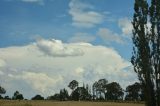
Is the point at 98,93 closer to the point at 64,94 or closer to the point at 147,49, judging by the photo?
the point at 64,94

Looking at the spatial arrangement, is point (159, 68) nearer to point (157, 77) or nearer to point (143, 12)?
point (157, 77)

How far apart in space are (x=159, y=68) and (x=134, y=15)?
6.00 metres

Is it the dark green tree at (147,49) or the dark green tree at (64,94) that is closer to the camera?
the dark green tree at (147,49)

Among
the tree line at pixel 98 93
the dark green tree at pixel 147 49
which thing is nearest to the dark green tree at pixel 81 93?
the tree line at pixel 98 93

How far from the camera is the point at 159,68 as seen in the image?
36.2m

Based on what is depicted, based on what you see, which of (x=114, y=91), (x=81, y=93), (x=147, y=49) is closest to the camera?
(x=147, y=49)

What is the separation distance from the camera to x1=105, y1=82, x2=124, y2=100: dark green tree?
5842 inches

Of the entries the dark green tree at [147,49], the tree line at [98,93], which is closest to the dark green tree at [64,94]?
the tree line at [98,93]

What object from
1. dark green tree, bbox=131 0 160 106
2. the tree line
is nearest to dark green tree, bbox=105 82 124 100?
the tree line

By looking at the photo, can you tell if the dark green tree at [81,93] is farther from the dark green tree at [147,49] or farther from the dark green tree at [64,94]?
the dark green tree at [147,49]

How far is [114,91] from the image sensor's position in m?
148

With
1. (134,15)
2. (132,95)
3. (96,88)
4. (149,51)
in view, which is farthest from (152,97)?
(96,88)

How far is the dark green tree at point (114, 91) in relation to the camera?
148375 mm

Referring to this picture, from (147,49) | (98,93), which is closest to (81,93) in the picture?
(98,93)
